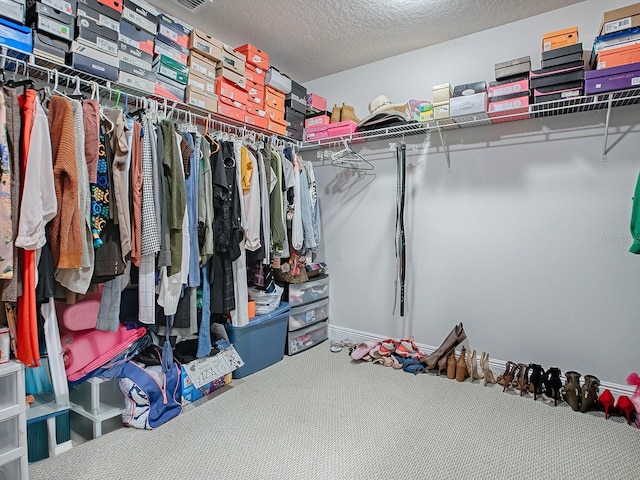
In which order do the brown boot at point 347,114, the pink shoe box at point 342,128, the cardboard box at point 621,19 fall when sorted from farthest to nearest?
the brown boot at point 347,114
the pink shoe box at point 342,128
the cardboard box at point 621,19

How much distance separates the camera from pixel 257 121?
276cm

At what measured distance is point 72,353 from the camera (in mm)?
1752

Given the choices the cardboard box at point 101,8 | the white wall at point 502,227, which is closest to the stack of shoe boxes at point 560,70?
the white wall at point 502,227

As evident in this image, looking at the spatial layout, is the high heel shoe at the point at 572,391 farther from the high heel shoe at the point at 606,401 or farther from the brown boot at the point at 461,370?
the brown boot at the point at 461,370

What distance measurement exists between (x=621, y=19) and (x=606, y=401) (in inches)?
82.8

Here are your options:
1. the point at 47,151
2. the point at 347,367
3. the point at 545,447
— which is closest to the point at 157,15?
the point at 47,151

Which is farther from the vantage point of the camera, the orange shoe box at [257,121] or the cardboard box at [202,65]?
the orange shoe box at [257,121]

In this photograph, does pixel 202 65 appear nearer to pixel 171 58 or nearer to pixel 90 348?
pixel 171 58

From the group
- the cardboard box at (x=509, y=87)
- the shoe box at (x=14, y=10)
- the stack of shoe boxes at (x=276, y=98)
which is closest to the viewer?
the shoe box at (x=14, y=10)

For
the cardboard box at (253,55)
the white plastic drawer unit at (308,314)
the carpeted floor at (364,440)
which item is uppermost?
the cardboard box at (253,55)

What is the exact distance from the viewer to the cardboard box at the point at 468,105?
230 centimetres

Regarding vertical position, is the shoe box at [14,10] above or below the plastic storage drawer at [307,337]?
above

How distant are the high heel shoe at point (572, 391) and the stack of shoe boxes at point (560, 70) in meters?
1.69

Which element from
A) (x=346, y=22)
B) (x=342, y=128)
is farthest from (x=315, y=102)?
(x=346, y=22)
